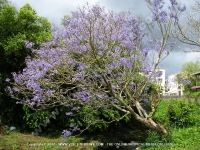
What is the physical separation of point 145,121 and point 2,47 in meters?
4.79

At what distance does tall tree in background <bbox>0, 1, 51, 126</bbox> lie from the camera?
8344 millimetres

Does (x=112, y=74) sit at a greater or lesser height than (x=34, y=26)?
lesser

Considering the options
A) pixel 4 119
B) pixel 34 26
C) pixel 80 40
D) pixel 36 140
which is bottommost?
pixel 36 140

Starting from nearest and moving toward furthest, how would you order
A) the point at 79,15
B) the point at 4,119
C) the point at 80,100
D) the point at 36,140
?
the point at 79,15, the point at 80,100, the point at 36,140, the point at 4,119

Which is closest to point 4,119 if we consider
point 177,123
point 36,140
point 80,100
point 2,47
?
point 36,140

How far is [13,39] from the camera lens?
832cm

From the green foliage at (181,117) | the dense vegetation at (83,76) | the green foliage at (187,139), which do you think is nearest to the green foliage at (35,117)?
the dense vegetation at (83,76)

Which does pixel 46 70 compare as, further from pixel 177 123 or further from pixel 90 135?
pixel 177 123

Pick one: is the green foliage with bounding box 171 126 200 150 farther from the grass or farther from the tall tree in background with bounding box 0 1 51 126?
the tall tree in background with bounding box 0 1 51 126

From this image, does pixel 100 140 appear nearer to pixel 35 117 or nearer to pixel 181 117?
pixel 35 117

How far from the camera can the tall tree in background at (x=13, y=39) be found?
8.34 m

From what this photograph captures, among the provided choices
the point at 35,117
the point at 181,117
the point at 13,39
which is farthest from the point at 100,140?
the point at 13,39

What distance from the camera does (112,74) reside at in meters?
6.75

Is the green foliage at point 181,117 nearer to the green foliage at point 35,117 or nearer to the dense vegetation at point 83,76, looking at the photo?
the dense vegetation at point 83,76
